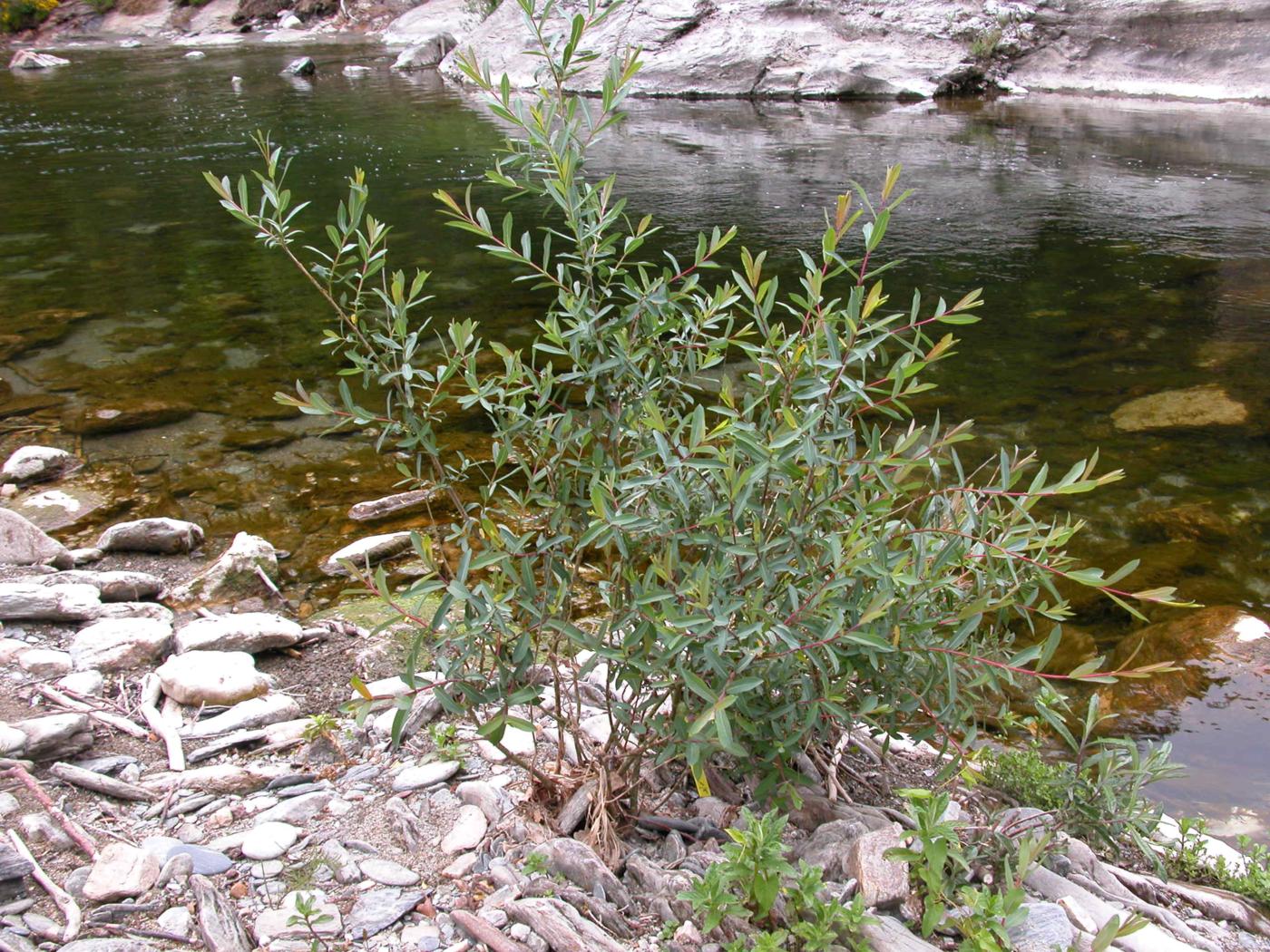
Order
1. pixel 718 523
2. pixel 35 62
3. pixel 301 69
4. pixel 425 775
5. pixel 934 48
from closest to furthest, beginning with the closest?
1. pixel 718 523
2. pixel 425 775
3. pixel 934 48
4. pixel 301 69
5. pixel 35 62

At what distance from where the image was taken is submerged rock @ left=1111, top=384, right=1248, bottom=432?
281 inches

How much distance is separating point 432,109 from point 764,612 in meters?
20.6

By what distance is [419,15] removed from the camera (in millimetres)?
35125

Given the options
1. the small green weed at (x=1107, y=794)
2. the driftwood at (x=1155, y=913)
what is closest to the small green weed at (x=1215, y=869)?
the small green weed at (x=1107, y=794)

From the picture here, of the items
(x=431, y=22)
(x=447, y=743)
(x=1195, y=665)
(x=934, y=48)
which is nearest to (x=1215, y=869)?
(x=1195, y=665)

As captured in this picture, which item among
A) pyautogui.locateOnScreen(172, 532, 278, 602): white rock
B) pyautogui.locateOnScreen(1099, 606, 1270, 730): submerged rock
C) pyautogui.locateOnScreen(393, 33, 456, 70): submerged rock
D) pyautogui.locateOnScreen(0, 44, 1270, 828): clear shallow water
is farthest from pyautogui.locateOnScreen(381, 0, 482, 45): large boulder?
pyautogui.locateOnScreen(1099, 606, 1270, 730): submerged rock

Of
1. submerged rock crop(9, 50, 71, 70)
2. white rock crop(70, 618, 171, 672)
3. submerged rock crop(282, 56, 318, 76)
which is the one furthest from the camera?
submerged rock crop(9, 50, 71, 70)

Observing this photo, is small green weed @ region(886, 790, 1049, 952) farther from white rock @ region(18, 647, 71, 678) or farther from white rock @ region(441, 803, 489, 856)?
white rock @ region(18, 647, 71, 678)

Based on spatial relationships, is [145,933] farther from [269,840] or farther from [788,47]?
[788,47]

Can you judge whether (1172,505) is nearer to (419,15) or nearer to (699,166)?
(699,166)

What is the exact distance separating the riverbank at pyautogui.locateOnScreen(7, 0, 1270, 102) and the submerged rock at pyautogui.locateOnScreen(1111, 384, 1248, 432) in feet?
45.7

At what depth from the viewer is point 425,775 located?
10.1 ft

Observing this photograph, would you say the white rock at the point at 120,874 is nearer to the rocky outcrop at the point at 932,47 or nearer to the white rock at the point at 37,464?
the white rock at the point at 37,464

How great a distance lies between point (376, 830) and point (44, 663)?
68.1 inches
